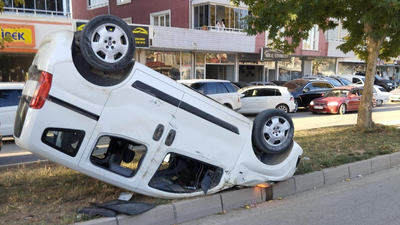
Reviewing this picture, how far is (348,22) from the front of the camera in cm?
1033

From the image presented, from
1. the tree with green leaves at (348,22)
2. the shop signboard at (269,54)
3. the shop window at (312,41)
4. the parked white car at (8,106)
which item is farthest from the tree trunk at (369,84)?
the shop window at (312,41)

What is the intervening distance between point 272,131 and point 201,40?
18.9m

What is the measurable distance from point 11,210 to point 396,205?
17.1 ft

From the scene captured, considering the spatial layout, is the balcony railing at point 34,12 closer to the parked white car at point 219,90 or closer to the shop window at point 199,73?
the parked white car at point 219,90

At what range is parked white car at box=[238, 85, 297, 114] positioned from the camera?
1641 centimetres

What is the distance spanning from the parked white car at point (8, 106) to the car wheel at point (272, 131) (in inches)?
312

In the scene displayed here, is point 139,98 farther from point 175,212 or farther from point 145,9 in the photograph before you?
point 145,9

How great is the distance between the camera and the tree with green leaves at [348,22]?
27.8 ft

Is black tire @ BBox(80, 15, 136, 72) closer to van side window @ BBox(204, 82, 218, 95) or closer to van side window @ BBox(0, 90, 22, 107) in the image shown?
van side window @ BBox(0, 90, 22, 107)

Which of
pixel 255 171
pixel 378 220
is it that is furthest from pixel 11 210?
pixel 378 220

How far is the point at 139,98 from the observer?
373 cm

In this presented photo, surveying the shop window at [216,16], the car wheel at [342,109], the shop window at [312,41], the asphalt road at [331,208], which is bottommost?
the car wheel at [342,109]

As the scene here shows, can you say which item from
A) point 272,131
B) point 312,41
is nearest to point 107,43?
point 272,131

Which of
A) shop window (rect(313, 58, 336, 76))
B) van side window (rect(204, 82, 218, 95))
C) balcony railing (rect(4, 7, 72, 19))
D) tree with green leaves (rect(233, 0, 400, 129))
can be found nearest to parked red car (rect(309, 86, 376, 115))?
van side window (rect(204, 82, 218, 95))
